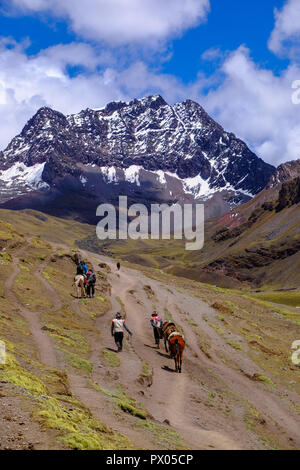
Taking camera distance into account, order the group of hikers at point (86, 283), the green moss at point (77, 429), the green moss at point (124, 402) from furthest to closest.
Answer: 1. the group of hikers at point (86, 283)
2. the green moss at point (124, 402)
3. the green moss at point (77, 429)

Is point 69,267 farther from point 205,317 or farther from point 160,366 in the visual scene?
point 160,366

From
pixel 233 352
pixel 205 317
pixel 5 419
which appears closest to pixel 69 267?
pixel 205 317

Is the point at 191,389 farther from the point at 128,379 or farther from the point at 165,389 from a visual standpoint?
the point at 128,379

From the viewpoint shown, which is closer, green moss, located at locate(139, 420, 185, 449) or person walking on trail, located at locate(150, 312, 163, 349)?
green moss, located at locate(139, 420, 185, 449)

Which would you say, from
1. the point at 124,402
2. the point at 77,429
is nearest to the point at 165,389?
the point at 124,402

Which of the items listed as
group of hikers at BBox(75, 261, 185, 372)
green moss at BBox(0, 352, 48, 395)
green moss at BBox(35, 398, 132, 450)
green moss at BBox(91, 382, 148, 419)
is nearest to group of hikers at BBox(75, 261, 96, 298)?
group of hikers at BBox(75, 261, 185, 372)

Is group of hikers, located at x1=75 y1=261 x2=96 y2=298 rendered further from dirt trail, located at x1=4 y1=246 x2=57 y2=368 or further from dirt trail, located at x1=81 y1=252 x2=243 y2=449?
dirt trail, located at x1=81 y1=252 x2=243 y2=449

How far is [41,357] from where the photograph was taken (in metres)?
22.4
